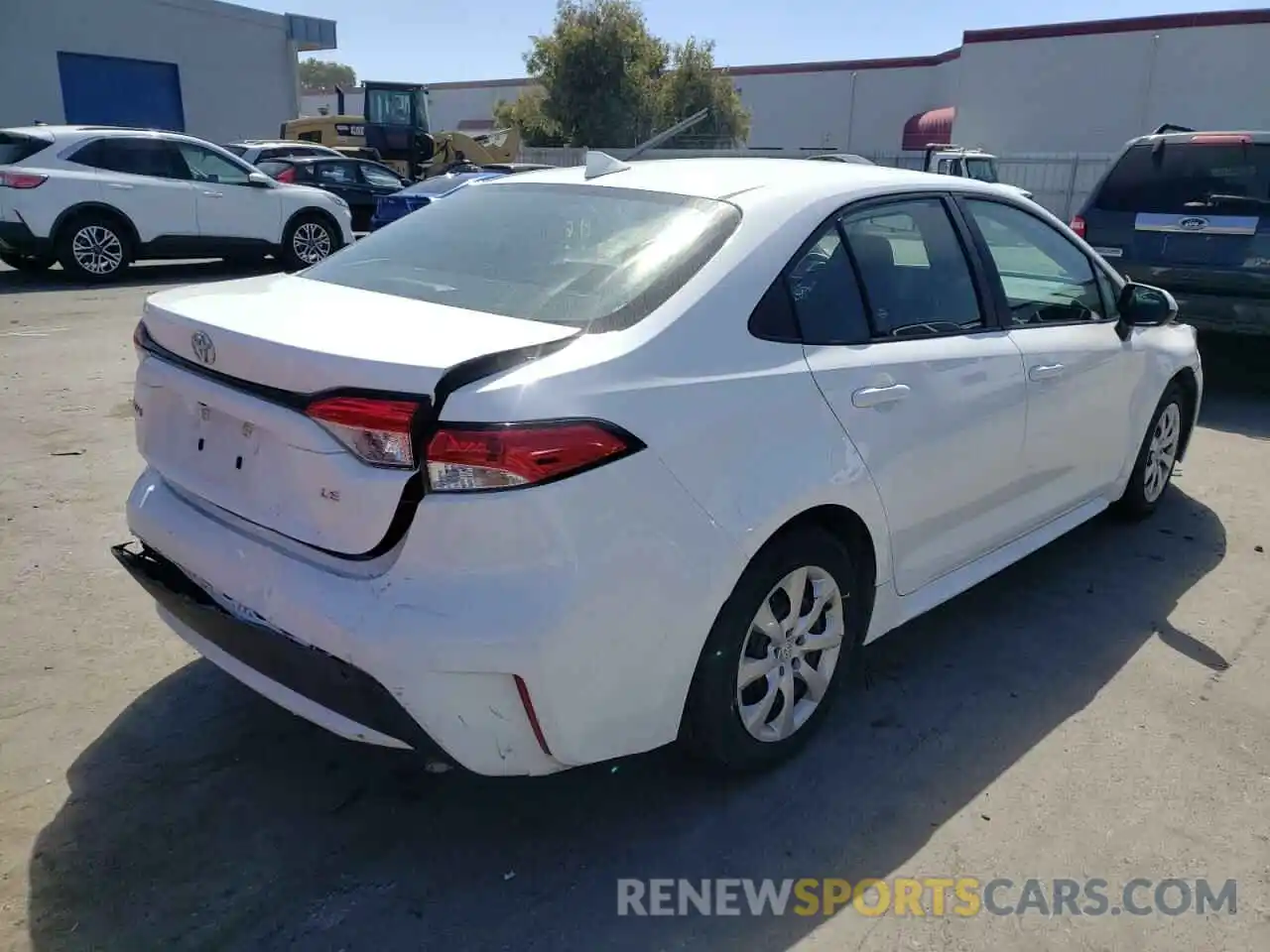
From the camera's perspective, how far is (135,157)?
12.1 m

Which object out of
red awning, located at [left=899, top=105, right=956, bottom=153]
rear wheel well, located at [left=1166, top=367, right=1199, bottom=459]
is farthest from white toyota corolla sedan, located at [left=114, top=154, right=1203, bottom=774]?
red awning, located at [left=899, top=105, right=956, bottom=153]

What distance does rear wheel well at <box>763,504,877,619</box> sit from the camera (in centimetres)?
277

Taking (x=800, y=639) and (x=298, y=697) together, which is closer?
(x=298, y=697)

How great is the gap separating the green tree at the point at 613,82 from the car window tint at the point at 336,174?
2069 cm

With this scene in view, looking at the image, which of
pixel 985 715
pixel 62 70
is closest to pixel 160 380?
pixel 985 715

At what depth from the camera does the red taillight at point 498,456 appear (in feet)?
7.09

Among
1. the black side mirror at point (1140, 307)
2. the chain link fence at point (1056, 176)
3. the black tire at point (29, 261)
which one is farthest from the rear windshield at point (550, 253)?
the chain link fence at point (1056, 176)

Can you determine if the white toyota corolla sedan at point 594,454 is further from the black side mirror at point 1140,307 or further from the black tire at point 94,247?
the black tire at point 94,247

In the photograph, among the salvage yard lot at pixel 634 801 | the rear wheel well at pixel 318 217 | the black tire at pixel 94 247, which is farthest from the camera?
the rear wheel well at pixel 318 217

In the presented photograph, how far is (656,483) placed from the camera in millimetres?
2342

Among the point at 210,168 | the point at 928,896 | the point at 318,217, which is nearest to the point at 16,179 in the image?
the point at 210,168

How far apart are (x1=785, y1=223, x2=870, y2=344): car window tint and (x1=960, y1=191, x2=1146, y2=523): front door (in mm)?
843

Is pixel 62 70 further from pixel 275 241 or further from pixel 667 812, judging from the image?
pixel 667 812

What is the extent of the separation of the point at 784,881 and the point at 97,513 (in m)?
3.72
